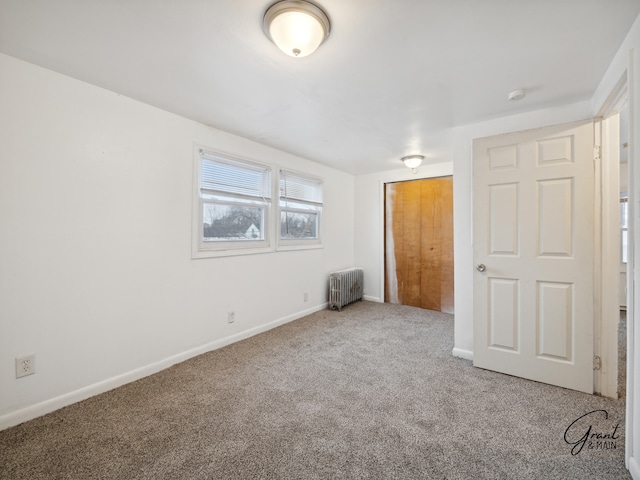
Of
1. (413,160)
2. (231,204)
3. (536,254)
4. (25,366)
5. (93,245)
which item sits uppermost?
(413,160)

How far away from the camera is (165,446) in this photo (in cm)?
161

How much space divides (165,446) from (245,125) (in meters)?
2.59

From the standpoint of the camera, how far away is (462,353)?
275 centimetres

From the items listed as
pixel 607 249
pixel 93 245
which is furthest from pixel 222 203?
pixel 607 249

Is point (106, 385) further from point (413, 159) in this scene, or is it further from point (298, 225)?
point (413, 159)

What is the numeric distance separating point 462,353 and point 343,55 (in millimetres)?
2697

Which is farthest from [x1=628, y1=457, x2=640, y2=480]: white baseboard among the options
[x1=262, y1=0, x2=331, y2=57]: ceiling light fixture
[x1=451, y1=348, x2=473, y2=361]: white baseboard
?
[x1=262, y1=0, x2=331, y2=57]: ceiling light fixture

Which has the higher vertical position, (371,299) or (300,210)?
(300,210)

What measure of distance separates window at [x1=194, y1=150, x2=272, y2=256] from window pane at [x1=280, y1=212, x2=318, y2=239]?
1.12ft

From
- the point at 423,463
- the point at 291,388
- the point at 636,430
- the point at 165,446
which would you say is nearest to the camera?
the point at 636,430

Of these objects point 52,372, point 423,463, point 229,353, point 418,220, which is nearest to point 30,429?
point 52,372

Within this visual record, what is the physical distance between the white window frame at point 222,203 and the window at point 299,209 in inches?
9.9

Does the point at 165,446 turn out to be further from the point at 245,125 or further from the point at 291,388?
the point at 245,125

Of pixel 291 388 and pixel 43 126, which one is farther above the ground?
pixel 43 126
